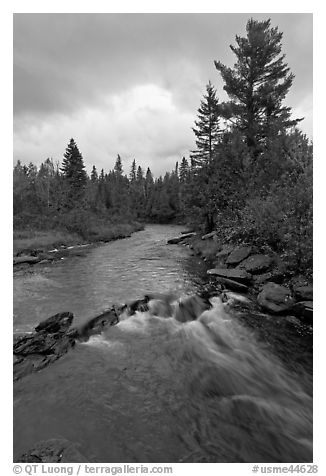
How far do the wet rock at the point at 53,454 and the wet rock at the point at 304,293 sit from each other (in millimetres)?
8121

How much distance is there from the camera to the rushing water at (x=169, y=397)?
4102 mm

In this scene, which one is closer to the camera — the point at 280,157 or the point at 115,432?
the point at 115,432

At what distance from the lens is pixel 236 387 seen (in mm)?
5570

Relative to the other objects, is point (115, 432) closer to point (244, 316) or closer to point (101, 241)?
point (244, 316)

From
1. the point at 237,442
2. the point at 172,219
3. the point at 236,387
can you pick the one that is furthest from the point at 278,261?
the point at 172,219

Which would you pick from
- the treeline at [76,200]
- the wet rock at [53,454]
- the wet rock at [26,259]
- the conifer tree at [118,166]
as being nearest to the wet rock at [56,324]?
the wet rock at [53,454]

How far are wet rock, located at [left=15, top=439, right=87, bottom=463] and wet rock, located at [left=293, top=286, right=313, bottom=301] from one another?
26.6 feet

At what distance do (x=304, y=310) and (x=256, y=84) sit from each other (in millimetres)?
22724

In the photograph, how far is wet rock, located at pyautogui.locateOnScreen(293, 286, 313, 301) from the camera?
8.43 m

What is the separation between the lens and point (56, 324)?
25.1 feet

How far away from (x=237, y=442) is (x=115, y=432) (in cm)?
220

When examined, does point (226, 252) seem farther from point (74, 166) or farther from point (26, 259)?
point (74, 166)

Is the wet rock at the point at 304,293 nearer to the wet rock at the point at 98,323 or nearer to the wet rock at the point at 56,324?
the wet rock at the point at 98,323

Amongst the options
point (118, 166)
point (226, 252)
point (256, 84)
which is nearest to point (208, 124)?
point (256, 84)
